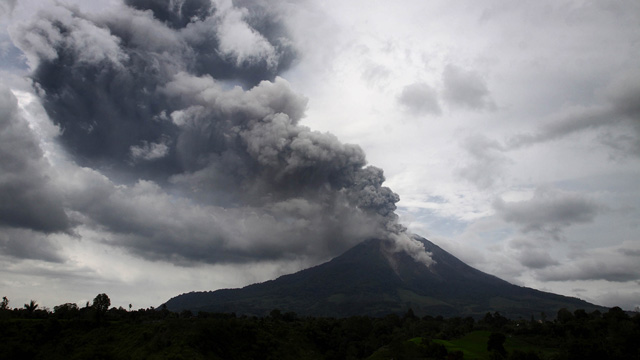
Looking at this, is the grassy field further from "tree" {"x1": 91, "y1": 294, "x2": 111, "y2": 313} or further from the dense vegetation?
"tree" {"x1": 91, "y1": 294, "x2": 111, "y2": 313}

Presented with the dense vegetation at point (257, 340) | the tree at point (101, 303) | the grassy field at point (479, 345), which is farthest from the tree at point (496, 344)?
the tree at point (101, 303)

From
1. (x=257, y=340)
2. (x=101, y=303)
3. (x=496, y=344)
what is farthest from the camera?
(x=101, y=303)

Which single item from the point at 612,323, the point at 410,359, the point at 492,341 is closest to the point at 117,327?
the point at 410,359

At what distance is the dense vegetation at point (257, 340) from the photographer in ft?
222

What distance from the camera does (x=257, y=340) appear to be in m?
88.8

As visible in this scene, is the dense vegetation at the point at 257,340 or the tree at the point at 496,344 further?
the tree at the point at 496,344

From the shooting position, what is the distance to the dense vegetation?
6769 cm

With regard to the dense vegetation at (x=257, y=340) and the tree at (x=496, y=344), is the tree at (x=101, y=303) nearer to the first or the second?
the dense vegetation at (x=257, y=340)

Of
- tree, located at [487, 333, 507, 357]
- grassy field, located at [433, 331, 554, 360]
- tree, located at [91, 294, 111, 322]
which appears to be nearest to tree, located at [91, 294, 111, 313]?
tree, located at [91, 294, 111, 322]

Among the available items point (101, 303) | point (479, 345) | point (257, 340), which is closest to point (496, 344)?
point (479, 345)

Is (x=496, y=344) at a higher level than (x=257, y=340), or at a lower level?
lower

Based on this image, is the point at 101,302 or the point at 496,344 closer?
the point at 496,344

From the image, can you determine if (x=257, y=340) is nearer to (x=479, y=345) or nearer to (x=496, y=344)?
(x=479, y=345)

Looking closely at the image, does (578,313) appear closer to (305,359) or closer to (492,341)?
(492,341)
